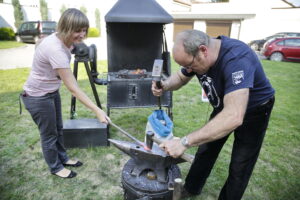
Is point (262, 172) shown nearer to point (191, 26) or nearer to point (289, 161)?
point (289, 161)

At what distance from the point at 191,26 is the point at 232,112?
68.2 ft

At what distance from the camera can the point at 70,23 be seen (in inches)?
70.0

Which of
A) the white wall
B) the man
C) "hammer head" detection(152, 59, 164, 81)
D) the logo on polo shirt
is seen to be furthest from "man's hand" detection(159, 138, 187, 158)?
the white wall

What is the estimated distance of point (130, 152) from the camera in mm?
1650

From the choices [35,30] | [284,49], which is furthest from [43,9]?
[284,49]

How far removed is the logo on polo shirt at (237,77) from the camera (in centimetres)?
129

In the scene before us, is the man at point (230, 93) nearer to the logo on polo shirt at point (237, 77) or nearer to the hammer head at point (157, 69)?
the logo on polo shirt at point (237, 77)

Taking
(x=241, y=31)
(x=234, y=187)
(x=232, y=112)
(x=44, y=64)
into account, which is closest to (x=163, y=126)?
(x=232, y=112)

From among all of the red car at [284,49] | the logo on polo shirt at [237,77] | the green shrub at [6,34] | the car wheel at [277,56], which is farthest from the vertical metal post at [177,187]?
the green shrub at [6,34]

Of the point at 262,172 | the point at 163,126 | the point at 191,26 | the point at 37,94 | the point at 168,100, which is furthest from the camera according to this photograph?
the point at 191,26

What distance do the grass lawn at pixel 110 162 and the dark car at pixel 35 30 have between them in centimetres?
1034

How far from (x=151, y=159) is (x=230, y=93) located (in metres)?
0.74

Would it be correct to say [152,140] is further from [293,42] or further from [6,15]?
[6,15]

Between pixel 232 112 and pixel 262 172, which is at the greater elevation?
pixel 232 112
